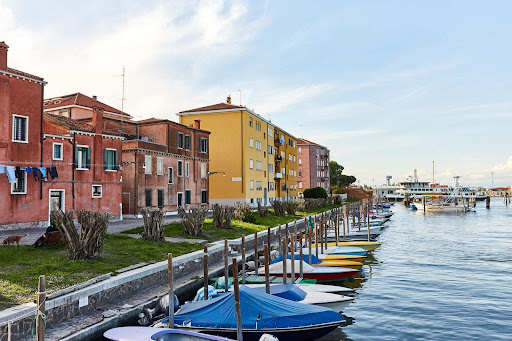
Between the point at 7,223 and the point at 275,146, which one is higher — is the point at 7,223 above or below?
below

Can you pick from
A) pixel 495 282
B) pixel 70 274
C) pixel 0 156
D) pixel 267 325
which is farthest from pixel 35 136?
pixel 495 282

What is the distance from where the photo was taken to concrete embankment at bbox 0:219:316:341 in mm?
9727

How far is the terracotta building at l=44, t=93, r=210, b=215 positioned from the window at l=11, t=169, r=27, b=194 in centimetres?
1072

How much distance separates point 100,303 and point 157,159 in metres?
26.5

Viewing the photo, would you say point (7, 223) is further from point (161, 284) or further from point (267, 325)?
point (267, 325)

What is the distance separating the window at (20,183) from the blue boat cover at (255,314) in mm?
18208

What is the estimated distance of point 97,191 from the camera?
104ft

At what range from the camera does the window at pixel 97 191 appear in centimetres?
3117

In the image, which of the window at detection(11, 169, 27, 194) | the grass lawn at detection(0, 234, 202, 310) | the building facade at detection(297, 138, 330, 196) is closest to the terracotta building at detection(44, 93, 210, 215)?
the window at detection(11, 169, 27, 194)

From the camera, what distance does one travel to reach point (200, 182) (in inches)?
1789

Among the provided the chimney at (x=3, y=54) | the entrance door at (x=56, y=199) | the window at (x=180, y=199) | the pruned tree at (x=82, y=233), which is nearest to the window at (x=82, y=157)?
the entrance door at (x=56, y=199)

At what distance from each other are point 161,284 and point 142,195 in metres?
21.6

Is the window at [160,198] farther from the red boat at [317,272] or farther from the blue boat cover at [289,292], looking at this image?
the blue boat cover at [289,292]

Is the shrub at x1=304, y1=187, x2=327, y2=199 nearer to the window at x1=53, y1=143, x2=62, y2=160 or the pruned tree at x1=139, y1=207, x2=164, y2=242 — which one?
the window at x1=53, y1=143, x2=62, y2=160
